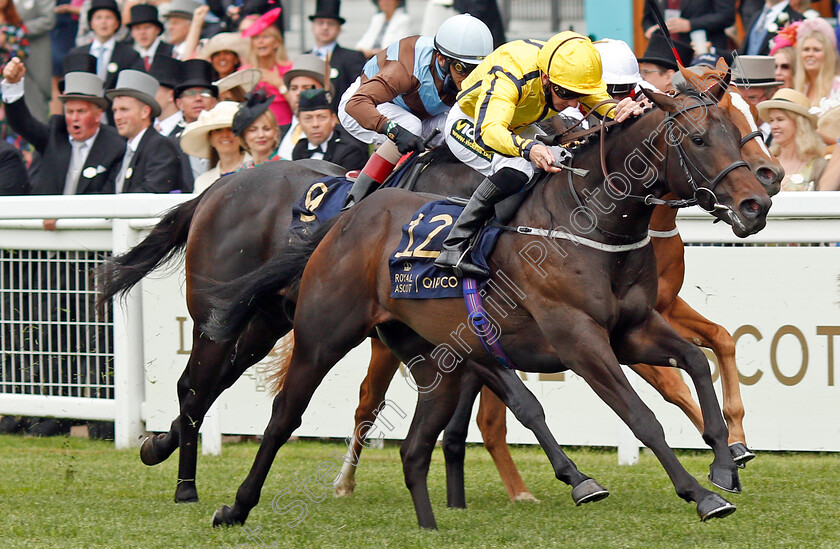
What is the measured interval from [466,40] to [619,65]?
66cm

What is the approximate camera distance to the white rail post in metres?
6.91

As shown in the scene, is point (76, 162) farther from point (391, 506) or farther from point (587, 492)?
point (587, 492)

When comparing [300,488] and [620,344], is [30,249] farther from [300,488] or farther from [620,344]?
[620,344]

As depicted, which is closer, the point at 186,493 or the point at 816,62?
the point at 186,493

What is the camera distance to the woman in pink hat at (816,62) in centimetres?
699

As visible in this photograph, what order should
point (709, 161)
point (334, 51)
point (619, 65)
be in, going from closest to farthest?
1. point (709, 161)
2. point (619, 65)
3. point (334, 51)

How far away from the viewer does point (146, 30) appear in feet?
32.0

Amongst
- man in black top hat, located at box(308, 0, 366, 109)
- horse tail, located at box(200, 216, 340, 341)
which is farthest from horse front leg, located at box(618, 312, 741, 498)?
man in black top hat, located at box(308, 0, 366, 109)

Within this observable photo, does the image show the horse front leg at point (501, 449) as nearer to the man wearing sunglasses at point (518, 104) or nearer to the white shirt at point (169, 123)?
the man wearing sunglasses at point (518, 104)

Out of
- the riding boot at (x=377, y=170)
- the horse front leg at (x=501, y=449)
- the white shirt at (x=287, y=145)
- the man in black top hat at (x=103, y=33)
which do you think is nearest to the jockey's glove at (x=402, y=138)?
the riding boot at (x=377, y=170)

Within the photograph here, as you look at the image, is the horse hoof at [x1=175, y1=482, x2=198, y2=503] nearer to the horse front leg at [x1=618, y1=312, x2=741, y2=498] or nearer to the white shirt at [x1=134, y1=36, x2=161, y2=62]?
the horse front leg at [x1=618, y1=312, x2=741, y2=498]

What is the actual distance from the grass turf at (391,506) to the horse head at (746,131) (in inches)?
51.7

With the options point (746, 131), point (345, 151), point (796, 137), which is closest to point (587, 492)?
point (746, 131)

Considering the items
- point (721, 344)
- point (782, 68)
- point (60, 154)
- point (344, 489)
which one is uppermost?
point (782, 68)
